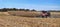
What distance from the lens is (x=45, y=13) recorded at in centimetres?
4875

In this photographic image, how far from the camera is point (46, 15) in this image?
47.6 m

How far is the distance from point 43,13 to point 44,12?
368 mm

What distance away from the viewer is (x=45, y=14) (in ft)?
159

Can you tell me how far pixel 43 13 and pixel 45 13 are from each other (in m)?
0.50

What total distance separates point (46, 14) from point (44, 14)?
1.60 feet

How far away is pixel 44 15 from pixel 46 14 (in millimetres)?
574

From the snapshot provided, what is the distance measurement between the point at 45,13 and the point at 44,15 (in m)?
1.18

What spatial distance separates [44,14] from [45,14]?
0.49 meters

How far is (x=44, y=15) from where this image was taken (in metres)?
47.7

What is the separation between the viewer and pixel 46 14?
1885 inches

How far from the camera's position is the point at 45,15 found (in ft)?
158

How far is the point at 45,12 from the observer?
49.5 meters

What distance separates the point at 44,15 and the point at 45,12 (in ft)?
Result: 6.45

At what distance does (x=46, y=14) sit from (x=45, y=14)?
540mm
